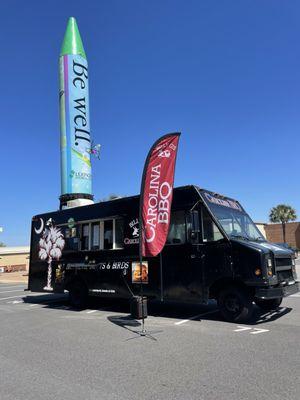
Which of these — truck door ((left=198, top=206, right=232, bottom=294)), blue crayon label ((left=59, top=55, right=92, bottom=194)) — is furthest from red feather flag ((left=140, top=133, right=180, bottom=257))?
blue crayon label ((left=59, top=55, right=92, bottom=194))

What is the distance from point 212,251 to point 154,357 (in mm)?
3158

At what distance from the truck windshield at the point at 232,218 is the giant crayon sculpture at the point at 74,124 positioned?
16.5 meters

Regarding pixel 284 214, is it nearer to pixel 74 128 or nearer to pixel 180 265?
pixel 74 128

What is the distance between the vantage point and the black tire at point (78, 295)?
12000 mm

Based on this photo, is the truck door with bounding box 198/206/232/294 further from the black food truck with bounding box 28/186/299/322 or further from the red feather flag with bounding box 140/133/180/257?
the red feather flag with bounding box 140/133/180/257

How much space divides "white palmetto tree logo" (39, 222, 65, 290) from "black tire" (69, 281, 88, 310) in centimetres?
92

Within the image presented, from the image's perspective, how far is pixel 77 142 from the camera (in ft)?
86.8

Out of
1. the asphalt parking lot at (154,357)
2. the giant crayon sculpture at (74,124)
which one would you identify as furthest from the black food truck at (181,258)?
the giant crayon sculpture at (74,124)

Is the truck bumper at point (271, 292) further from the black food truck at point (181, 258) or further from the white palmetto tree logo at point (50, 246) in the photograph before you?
the white palmetto tree logo at point (50, 246)

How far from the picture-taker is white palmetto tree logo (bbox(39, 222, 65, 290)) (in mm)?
12789

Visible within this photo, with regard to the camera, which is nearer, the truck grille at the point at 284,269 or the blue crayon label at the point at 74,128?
the truck grille at the point at 284,269

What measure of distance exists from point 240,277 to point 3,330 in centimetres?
531

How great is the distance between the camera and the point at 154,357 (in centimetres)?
636

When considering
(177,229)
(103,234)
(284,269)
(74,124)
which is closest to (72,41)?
(74,124)
